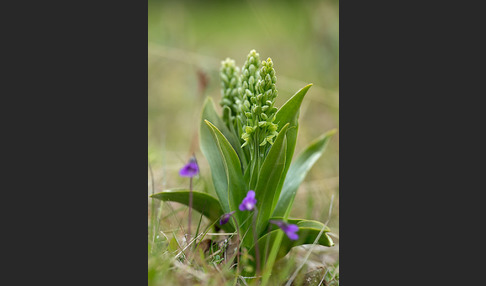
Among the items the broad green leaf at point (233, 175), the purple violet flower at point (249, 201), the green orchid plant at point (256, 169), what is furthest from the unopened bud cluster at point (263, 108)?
the purple violet flower at point (249, 201)

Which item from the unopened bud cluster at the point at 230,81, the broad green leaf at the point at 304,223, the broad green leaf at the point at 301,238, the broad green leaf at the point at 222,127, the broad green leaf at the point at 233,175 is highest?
the unopened bud cluster at the point at 230,81

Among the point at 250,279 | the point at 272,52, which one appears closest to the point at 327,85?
the point at 272,52

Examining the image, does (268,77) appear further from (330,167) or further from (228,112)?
→ (330,167)

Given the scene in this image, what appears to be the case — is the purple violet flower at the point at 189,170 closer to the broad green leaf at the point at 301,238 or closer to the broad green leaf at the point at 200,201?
the broad green leaf at the point at 200,201

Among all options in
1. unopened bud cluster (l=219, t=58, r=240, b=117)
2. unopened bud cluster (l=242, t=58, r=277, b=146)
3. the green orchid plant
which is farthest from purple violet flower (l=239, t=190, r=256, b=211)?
unopened bud cluster (l=219, t=58, r=240, b=117)

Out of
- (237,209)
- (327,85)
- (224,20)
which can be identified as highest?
(224,20)

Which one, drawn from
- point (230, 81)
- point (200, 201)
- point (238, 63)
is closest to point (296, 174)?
point (200, 201)
